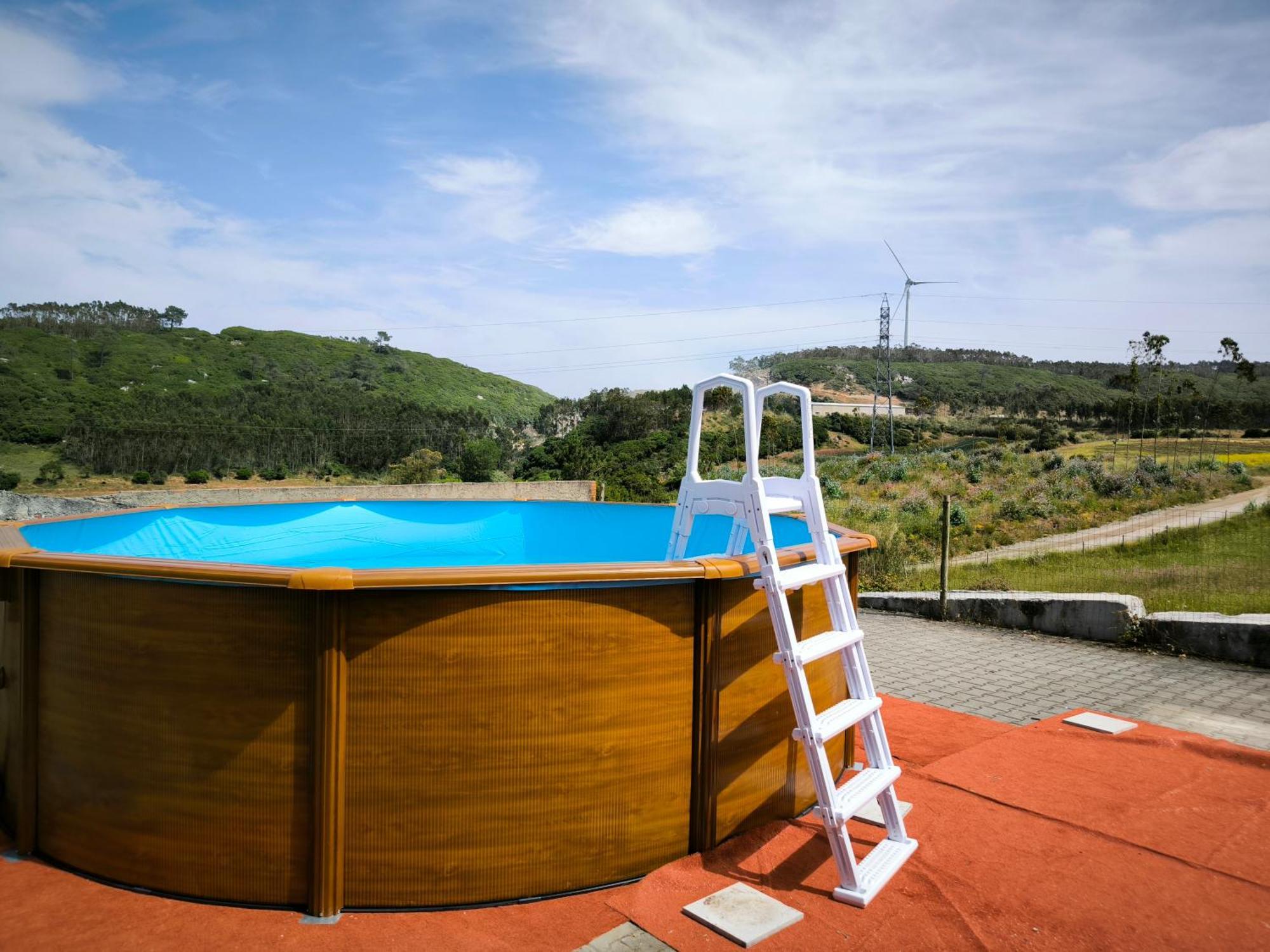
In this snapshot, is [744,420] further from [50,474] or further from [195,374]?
[195,374]

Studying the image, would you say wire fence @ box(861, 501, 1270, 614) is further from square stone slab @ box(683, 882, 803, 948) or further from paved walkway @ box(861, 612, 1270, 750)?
square stone slab @ box(683, 882, 803, 948)

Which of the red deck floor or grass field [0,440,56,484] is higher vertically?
grass field [0,440,56,484]

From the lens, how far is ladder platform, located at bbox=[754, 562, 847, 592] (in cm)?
345

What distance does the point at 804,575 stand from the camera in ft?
11.7

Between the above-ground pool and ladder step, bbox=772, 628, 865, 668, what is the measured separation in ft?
1.01

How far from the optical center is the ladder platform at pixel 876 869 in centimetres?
315

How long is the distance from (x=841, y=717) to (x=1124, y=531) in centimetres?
1499

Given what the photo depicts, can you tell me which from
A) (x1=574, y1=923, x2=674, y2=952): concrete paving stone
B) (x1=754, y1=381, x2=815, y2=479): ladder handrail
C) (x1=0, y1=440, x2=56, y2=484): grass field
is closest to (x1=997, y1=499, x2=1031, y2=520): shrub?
(x1=754, y1=381, x2=815, y2=479): ladder handrail

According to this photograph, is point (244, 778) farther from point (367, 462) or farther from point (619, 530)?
point (367, 462)

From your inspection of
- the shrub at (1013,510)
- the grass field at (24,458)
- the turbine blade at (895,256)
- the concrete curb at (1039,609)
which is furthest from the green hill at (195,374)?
the concrete curb at (1039,609)

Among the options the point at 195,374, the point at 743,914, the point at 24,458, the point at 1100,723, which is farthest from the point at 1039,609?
the point at 195,374

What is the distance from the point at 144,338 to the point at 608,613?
6494 centimetres

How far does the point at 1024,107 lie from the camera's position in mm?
13000

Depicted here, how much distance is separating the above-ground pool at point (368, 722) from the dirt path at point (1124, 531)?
10528mm
